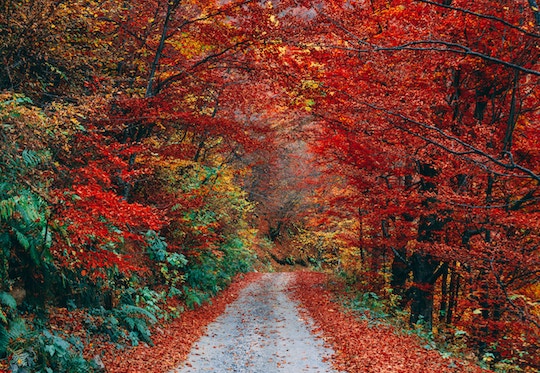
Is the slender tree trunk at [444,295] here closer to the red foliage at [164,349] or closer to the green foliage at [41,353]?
the red foliage at [164,349]

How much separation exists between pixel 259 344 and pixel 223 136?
616 centimetres

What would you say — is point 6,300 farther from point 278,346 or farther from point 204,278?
point 204,278

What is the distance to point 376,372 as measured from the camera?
7.41 meters

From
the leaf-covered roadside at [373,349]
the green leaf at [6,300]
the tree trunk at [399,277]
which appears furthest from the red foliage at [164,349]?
the tree trunk at [399,277]

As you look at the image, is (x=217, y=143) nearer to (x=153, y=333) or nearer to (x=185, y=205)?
(x=185, y=205)

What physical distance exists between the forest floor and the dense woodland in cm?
79

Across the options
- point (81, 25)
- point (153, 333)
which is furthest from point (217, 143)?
point (153, 333)

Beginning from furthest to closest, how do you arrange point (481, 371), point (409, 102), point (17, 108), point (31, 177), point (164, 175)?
point (164, 175)
point (409, 102)
point (481, 371)
point (31, 177)
point (17, 108)

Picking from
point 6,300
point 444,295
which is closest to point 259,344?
point 6,300

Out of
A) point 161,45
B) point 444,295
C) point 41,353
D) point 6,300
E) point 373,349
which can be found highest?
point 161,45

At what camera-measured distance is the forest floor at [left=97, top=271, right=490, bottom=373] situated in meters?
7.89

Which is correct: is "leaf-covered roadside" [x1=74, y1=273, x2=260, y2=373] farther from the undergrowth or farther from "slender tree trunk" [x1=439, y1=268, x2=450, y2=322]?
"slender tree trunk" [x1=439, y1=268, x2=450, y2=322]

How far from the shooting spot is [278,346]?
9.70 meters

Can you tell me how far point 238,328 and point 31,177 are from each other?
7644mm
